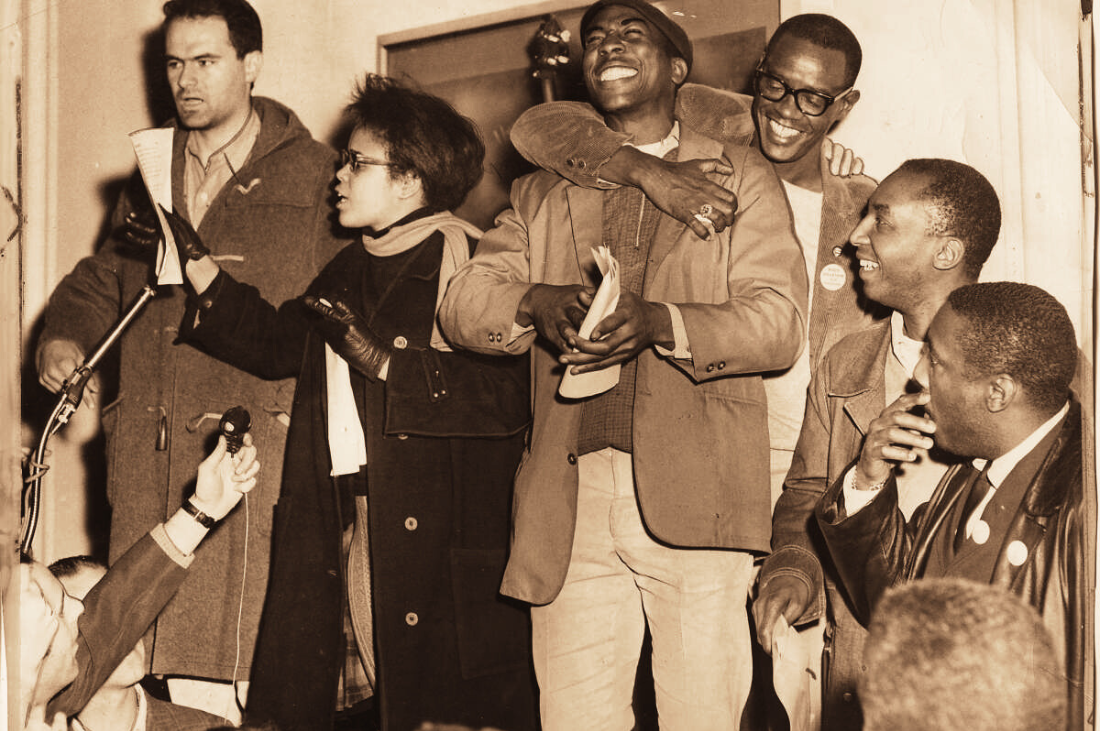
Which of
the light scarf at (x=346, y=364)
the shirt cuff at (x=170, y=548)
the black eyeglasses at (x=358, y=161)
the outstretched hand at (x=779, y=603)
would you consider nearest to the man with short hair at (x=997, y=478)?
the outstretched hand at (x=779, y=603)

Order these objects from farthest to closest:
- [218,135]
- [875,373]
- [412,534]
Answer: [218,135] → [412,534] → [875,373]

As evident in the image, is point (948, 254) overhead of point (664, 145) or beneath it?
beneath

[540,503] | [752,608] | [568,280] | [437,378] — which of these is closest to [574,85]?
[568,280]

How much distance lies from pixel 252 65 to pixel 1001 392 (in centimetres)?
195

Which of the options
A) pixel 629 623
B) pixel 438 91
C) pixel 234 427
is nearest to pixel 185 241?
pixel 234 427

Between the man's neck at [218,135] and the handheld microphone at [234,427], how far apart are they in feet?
2.09

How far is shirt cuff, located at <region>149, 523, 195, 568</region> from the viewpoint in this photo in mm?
3473

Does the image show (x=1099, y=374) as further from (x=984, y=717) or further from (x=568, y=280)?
(x=568, y=280)

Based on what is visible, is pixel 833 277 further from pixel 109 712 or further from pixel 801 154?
pixel 109 712

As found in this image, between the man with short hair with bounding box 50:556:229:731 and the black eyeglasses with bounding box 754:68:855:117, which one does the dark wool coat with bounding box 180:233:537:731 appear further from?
the black eyeglasses with bounding box 754:68:855:117

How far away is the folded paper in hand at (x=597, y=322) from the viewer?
2832mm

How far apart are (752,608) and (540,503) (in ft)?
1.66

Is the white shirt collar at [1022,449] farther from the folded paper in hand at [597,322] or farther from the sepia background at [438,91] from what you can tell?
the folded paper in hand at [597,322]

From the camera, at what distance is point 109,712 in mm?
3365
